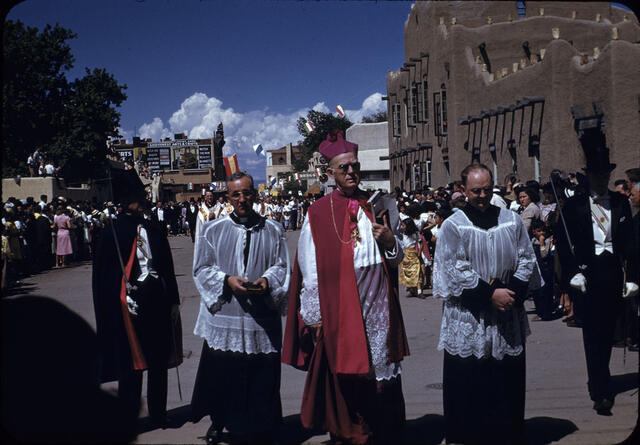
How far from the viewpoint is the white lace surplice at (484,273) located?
4.98m

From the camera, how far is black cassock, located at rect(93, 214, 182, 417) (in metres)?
5.70

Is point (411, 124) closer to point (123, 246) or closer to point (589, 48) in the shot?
point (589, 48)

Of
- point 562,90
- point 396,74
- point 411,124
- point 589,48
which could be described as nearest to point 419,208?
point 562,90

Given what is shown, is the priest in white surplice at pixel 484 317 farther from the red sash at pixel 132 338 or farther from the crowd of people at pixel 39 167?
the crowd of people at pixel 39 167

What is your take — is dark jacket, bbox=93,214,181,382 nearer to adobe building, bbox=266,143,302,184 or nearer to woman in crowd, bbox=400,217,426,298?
woman in crowd, bbox=400,217,426,298

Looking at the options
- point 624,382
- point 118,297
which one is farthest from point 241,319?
point 624,382

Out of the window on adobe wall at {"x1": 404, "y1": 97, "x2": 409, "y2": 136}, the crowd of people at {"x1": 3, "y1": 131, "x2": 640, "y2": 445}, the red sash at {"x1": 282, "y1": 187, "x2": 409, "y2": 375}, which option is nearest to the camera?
the red sash at {"x1": 282, "y1": 187, "x2": 409, "y2": 375}

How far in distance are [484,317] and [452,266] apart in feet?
1.42

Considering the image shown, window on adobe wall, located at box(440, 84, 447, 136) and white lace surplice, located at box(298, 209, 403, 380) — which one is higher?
window on adobe wall, located at box(440, 84, 447, 136)

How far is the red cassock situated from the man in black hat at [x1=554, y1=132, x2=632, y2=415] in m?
1.91

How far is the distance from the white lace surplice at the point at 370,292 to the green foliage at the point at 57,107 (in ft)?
96.5

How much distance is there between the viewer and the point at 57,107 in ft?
116

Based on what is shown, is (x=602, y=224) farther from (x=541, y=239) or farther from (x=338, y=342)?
(x=541, y=239)

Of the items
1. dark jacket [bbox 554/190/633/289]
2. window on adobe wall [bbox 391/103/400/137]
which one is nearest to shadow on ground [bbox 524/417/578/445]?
dark jacket [bbox 554/190/633/289]
